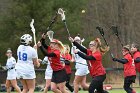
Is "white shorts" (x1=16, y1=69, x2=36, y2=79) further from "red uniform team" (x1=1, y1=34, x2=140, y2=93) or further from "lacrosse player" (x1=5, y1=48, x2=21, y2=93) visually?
"lacrosse player" (x1=5, y1=48, x2=21, y2=93)

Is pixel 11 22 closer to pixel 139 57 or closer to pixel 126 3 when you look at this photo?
pixel 126 3

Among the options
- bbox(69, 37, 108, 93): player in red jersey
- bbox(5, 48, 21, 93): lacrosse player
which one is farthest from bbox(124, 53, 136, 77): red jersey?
bbox(5, 48, 21, 93): lacrosse player

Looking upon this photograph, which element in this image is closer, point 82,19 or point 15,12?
point 15,12

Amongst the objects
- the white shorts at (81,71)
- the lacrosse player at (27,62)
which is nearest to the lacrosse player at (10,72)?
the white shorts at (81,71)

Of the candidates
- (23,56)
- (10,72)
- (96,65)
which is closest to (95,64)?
(96,65)

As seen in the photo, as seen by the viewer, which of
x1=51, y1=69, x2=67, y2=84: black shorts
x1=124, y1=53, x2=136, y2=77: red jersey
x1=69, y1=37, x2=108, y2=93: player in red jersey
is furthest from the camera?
x1=124, y1=53, x2=136, y2=77: red jersey

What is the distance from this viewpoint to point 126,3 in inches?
1799

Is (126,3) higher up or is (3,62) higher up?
(126,3)

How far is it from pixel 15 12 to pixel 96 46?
83.0 feet

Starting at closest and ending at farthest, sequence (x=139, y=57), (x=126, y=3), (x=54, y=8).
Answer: (x=139, y=57) → (x=54, y=8) → (x=126, y=3)

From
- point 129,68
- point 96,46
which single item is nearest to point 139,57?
point 129,68

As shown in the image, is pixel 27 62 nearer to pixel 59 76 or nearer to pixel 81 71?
pixel 59 76

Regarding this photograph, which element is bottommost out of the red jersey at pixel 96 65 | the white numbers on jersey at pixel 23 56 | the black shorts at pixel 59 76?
the black shorts at pixel 59 76

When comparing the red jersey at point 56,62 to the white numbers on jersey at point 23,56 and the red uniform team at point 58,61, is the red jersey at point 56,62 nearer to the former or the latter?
the red uniform team at point 58,61
